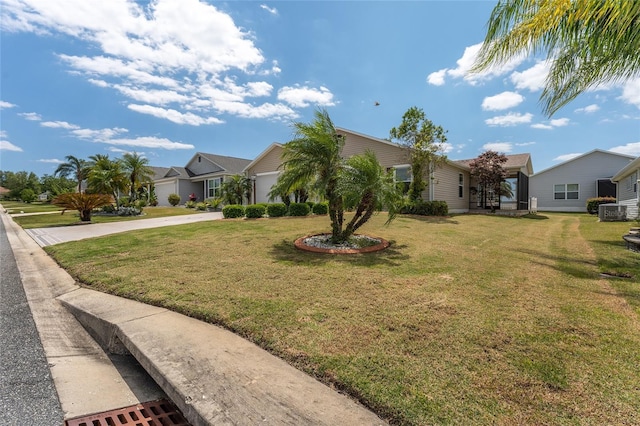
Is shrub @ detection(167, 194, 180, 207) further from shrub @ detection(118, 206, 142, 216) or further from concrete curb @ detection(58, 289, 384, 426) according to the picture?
concrete curb @ detection(58, 289, 384, 426)

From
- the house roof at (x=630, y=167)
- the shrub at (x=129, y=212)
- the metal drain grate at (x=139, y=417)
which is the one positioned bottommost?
the metal drain grate at (x=139, y=417)

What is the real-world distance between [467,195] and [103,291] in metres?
21.3

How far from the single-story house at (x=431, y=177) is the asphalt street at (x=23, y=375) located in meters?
11.2

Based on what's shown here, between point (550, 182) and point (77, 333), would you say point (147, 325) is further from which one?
point (550, 182)

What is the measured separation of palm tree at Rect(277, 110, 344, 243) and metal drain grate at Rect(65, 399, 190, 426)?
5211 mm

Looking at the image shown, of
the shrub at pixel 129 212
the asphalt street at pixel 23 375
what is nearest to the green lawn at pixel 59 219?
the shrub at pixel 129 212

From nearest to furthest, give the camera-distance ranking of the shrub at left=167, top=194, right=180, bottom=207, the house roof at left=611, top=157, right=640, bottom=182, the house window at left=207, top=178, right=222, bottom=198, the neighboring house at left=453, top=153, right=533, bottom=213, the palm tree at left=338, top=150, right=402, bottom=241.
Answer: the palm tree at left=338, top=150, right=402, bottom=241
the house roof at left=611, top=157, right=640, bottom=182
the neighboring house at left=453, top=153, right=533, bottom=213
the house window at left=207, top=178, right=222, bottom=198
the shrub at left=167, top=194, right=180, bottom=207

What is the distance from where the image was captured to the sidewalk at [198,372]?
1.93 meters

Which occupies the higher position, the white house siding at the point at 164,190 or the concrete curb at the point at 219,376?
the white house siding at the point at 164,190

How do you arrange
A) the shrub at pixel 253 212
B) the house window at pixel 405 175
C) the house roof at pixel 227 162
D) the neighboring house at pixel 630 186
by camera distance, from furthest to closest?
the house roof at pixel 227 162
the house window at pixel 405 175
the shrub at pixel 253 212
the neighboring house at pixel 630 186

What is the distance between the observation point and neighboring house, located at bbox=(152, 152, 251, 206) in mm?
28688

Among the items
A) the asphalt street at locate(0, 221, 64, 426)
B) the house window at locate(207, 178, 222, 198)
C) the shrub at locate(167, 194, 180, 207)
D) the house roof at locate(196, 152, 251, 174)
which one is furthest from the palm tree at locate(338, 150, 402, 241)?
the shrub at locate(167, 194, 180, 207)

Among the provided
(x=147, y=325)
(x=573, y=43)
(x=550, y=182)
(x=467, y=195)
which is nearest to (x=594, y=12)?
(x=573, y=43)

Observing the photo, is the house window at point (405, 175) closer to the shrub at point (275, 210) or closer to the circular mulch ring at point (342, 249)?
the shrub at point (275, 210)
